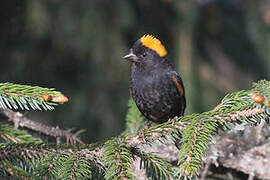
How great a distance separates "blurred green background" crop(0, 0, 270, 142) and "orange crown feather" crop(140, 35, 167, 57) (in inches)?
17.2

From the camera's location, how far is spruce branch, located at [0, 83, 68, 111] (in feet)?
5.12

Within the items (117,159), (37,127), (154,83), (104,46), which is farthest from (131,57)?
(117,159)

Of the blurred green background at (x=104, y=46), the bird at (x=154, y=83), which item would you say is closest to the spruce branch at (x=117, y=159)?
the bird at (x=154, y=83)

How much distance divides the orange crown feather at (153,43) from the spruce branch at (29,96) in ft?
5.16

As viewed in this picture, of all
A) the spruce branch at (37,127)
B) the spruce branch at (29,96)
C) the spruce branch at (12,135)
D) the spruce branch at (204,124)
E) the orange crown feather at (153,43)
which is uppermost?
the orange crown feather at (153,43)

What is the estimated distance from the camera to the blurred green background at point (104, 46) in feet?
11.6

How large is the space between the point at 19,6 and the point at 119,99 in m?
1.40

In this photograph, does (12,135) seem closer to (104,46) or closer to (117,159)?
(117,159)

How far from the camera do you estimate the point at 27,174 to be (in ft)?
5.61

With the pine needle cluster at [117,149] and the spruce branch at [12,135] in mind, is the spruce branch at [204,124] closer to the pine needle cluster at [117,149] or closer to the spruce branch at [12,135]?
the pine needle cluster at [117,149]

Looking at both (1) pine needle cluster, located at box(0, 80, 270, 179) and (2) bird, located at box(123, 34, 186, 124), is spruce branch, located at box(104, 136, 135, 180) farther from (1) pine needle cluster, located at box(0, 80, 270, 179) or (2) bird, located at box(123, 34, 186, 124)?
(2) bird, located at box(123, 34, 186, 124)

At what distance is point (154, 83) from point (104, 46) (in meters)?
0.96

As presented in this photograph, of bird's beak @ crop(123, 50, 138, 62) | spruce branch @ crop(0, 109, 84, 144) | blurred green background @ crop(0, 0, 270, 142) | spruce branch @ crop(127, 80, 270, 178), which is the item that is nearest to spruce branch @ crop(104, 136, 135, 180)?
spruce branch @ crop(127, 80, 270, 178)

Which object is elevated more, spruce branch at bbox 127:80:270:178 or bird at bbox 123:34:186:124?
bird at bbox 123:34:186:124
